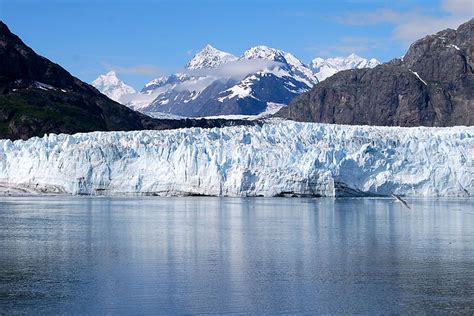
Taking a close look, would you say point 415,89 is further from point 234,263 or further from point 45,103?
point 234,263

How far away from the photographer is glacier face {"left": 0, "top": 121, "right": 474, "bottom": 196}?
40.0 metres

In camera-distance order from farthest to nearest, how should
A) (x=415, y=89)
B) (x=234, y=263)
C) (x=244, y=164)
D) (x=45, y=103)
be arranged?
1. (x=415, y=89)
2. (x=45, y=103)
3. (x=244, y=164)
4. (x=234, y=263)

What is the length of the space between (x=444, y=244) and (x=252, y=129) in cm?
2397

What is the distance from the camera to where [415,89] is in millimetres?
133875

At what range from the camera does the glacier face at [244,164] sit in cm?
4003

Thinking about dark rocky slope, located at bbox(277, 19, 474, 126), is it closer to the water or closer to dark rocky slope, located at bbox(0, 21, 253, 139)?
dark rocky slope, located at bbox(0, 21, 253, 139)

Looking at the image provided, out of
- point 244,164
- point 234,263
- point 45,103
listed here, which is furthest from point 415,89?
point 234,263

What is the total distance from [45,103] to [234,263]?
71.7 meters

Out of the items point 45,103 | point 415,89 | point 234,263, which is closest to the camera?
point 234,263

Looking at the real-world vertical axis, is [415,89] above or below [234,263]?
above

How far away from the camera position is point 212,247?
20.0 meters

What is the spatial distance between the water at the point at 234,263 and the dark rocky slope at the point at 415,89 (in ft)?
339

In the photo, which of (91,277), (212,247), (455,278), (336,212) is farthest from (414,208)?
(91,277)

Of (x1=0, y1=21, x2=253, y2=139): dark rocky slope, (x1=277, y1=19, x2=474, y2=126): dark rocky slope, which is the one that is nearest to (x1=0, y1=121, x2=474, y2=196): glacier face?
(x1=0, y1=21, x2=253, y2=139): dark rocky slope
